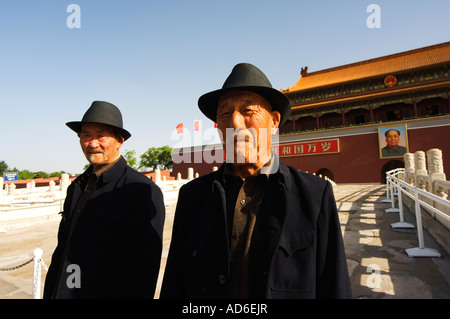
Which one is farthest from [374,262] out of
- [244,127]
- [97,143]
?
[97,143]

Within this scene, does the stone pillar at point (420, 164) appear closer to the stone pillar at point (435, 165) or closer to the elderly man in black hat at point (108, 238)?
the stone pillar at point (435, 165)

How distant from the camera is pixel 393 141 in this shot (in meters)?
16.6

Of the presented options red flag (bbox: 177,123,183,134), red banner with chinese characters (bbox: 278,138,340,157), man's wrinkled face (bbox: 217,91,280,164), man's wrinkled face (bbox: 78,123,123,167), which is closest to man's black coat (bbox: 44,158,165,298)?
man's wrinkled face (bbox: 78,123,123,167)

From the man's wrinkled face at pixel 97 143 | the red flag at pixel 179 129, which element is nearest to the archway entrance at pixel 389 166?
the red flag at pixel 179 129

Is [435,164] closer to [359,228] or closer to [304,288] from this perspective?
[359,228]

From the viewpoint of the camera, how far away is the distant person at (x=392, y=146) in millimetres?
16469

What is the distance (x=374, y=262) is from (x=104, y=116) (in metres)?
3.78

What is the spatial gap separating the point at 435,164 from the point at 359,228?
2.14 meters

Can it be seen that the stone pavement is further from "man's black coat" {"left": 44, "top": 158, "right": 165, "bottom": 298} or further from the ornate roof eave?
the ornate roof eave

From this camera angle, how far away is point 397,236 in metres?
4.71

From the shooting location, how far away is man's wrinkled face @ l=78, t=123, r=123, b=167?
6.49ft

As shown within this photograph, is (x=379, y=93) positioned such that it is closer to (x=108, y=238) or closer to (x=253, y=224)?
(x=253, y=224)

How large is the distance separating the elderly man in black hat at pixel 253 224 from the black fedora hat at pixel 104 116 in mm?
1022

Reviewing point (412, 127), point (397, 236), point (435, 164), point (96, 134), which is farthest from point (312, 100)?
point (96, 134)
